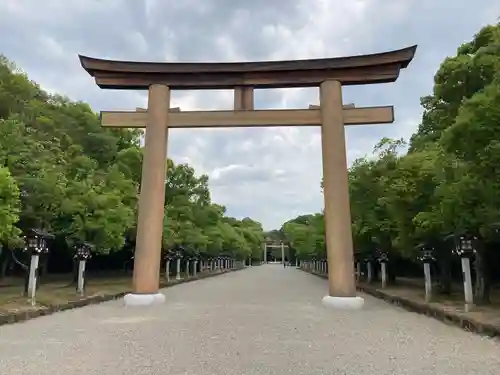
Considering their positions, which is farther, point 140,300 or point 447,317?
point 140,300

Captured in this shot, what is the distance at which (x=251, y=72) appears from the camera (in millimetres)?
15641

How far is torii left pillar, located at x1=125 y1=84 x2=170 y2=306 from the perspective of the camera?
14.9 metres

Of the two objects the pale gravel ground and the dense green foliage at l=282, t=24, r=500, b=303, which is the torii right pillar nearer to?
the pale gravel ground

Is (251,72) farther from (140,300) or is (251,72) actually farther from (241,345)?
(241,345)

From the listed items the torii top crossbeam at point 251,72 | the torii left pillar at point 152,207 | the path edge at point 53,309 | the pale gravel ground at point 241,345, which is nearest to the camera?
the pale gravel ground at point 241,345

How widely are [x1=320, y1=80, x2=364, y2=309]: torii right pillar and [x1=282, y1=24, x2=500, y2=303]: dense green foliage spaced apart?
2620 mm

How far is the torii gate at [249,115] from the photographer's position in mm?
14516

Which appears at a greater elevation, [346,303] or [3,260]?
[3,260]

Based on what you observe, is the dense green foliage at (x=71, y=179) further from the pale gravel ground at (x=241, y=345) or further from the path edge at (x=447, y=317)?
the path edge at (x=447, y=317)

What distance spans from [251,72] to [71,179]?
33.4ft

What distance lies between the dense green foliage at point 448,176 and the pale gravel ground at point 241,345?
326 centimetres

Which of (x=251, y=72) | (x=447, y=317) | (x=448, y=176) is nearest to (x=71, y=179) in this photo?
(x=251, y=72)

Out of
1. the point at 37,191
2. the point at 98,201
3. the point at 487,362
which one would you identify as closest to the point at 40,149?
the point at 37,191

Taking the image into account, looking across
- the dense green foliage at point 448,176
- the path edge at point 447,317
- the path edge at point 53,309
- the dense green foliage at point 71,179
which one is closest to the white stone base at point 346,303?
the path edge at point 447,317
